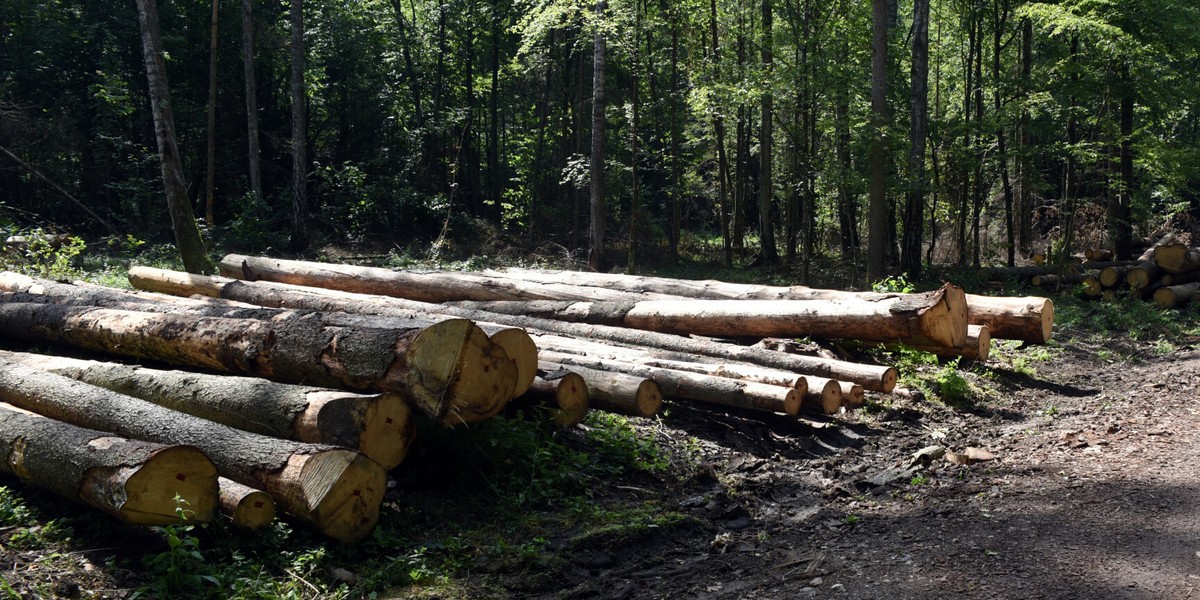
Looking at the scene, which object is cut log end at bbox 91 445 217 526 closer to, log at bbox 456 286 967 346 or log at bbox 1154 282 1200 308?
log at bbox 456 286 967 346

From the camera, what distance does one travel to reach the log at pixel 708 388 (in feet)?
23.3

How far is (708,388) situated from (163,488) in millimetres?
4374

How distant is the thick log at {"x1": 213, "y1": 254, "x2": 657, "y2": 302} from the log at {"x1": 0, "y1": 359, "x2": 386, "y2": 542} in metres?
5.99

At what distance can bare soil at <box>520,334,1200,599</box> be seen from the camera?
14.5ft

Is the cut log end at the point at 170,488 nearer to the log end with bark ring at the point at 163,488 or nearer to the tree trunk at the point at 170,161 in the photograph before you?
the log end with bark ring at the point at 163,488

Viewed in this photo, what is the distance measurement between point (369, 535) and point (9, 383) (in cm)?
330

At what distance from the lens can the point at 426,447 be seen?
19.6 feet

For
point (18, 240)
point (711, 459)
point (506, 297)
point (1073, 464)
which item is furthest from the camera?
point (18, 240)

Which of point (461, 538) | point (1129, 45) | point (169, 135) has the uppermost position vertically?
point (1129, 45)

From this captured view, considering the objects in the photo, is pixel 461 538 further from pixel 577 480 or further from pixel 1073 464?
pixel 1073 464

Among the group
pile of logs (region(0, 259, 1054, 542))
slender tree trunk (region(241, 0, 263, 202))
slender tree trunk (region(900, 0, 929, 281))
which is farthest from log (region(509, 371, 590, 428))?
slender tree trunk (region(241, 0, 263, 202))

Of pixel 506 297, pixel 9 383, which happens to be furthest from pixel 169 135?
pixel 9 383

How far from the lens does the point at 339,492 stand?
4.66 meters

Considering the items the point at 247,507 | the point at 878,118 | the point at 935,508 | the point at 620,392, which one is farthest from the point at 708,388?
the point at 878,118
